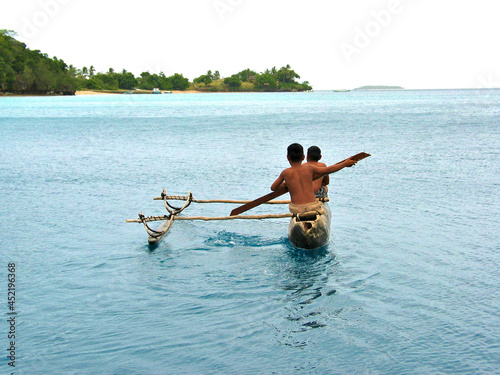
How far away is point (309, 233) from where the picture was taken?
10.4 metres

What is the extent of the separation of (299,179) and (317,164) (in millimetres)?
859

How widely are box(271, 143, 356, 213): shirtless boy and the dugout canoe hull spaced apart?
359 mm

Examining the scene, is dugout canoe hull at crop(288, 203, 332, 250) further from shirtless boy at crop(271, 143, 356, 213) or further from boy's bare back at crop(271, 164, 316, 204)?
boy's bare back at crop(271, 164, 316, 204)

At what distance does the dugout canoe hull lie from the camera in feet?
34.2

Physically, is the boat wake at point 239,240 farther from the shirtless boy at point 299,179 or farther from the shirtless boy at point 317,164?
the shirtless boy at point 299,179

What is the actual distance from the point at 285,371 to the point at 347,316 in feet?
5.84

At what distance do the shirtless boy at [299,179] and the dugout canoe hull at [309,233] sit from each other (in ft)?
1.18

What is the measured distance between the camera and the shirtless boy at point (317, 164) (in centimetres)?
1073

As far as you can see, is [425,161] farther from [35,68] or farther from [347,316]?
[35,68]

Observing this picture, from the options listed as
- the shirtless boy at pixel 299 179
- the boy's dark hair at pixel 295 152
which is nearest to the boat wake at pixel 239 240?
the shirtless boy at pixel 299 179

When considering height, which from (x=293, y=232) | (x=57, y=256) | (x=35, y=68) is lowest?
(x=57, y=256)

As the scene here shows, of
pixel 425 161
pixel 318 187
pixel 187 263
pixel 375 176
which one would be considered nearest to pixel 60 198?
pixel 187 263

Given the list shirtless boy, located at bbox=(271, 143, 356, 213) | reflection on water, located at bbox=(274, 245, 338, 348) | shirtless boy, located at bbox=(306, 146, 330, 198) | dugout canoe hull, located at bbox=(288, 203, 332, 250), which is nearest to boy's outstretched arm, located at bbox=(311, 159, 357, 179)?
shirtless boy, located at bbox=(271, 143, 356, 213)

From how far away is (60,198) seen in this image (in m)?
17.4
